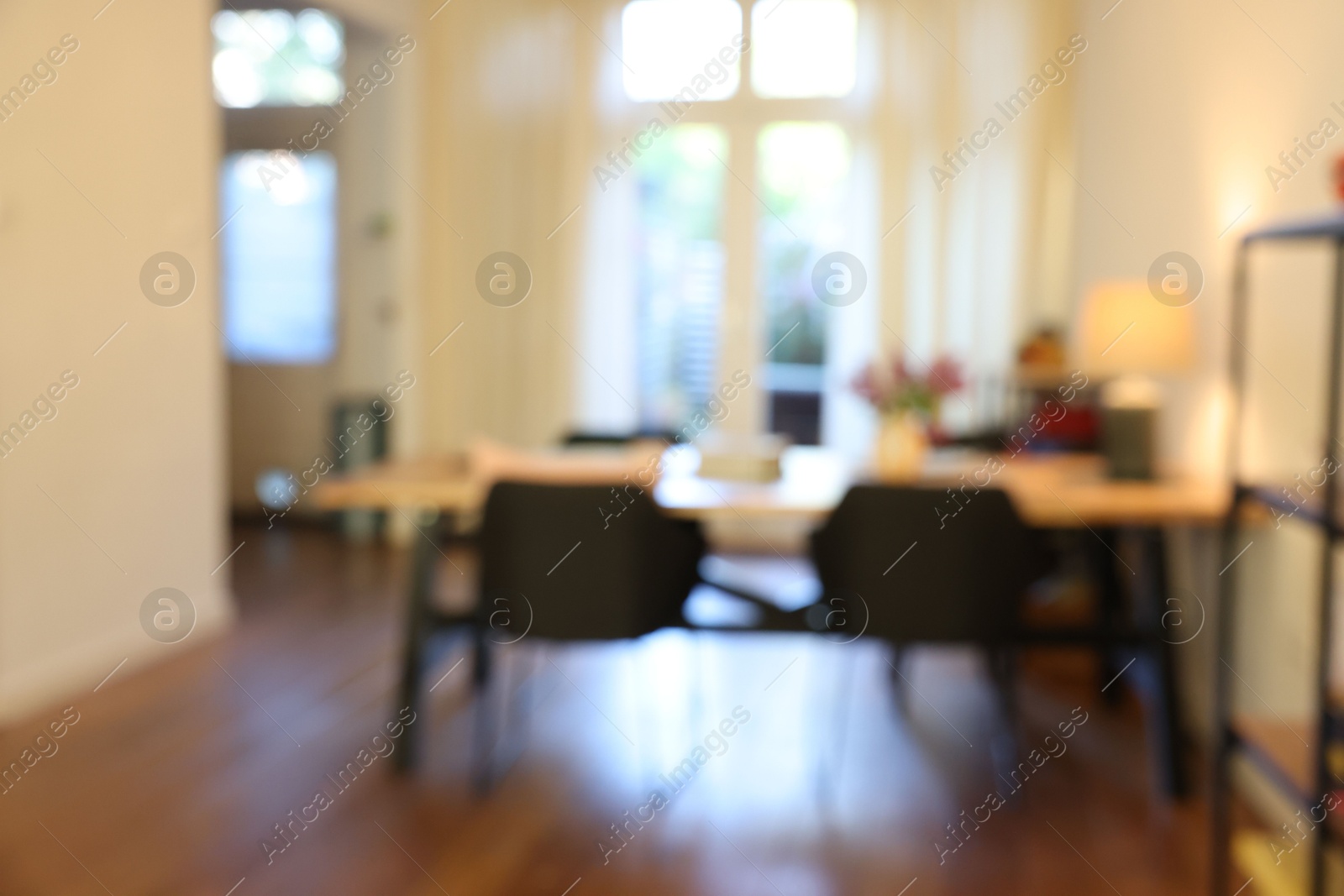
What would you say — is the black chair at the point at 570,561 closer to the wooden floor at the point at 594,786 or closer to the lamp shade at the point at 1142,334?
the wooden floor at the point at 594,786

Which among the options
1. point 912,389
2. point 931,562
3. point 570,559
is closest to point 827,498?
point 931,562

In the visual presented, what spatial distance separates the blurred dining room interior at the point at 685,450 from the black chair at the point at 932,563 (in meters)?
0.01

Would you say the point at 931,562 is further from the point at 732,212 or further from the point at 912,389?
the point at 732,212

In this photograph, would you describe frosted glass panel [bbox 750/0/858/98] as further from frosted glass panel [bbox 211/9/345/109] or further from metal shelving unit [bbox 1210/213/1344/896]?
metal shelving unit [bbox 1210/213/1344/896]

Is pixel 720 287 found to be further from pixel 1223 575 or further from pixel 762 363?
pixel 1223 575

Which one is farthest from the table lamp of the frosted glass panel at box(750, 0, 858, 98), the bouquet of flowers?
the frosted glass panel at box(750, 0, 858, 98)

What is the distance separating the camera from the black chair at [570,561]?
9.16 feet

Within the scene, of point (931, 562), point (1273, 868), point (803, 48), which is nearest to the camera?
point (1273, 868)

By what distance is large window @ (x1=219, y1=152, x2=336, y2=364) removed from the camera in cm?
615

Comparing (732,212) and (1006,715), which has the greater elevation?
(732,212)

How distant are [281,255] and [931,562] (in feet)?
15.3

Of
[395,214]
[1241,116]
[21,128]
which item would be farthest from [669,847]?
[395,214]

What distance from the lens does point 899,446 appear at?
10.6 feet

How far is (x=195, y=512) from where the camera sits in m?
4.24
